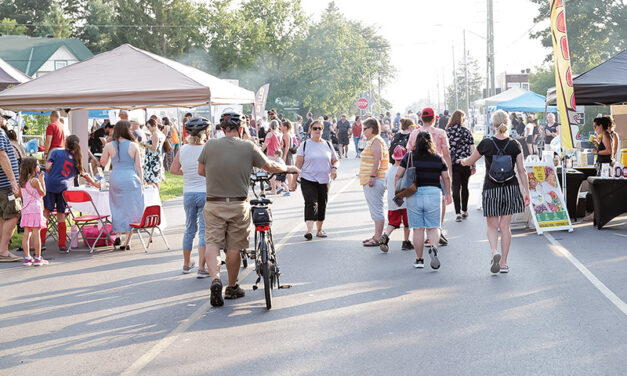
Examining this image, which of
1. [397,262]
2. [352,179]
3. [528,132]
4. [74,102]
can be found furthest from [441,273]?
[528,132]

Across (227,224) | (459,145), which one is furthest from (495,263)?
(459,145)

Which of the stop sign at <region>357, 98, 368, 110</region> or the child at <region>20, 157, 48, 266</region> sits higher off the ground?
the stop sign at <region>357, 98, 368, 110</region>

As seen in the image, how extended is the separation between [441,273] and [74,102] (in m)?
7.10

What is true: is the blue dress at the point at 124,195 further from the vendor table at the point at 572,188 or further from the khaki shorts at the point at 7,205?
the vendor table at the point at 572,188

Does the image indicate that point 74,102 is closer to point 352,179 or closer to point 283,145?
point 283,145

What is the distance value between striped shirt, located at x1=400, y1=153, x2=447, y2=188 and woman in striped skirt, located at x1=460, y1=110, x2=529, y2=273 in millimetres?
512

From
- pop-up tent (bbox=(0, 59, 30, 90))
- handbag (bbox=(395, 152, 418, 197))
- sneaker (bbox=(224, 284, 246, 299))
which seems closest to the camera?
sneaker (bbox=(224, 284, 246, 299))

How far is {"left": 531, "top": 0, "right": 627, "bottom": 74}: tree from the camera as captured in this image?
63.8 meters

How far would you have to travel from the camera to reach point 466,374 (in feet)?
18.0

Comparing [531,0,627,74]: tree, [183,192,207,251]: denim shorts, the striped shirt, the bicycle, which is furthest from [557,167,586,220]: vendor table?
[531,0,627,74]: tree

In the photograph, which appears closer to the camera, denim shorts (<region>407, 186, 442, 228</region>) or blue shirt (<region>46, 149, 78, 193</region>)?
denim shorts (<region>407, 186, 442, 228</region>)

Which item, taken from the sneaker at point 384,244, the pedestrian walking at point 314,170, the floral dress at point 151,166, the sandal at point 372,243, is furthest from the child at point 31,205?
the floral dress at point 151,166

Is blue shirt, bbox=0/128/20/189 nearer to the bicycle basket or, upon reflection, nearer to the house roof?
the bicycle basket

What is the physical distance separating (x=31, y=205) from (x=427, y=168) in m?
5.55
